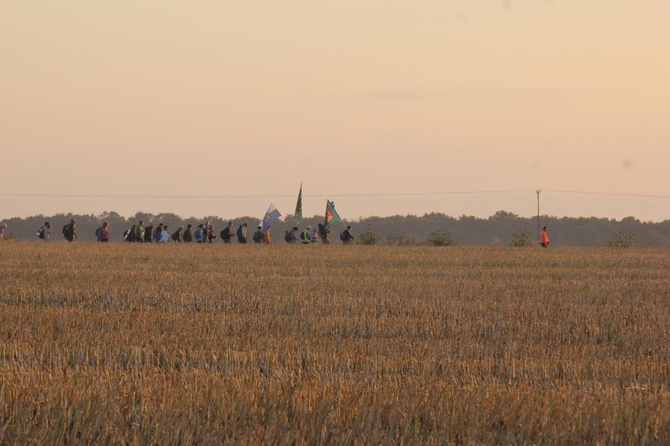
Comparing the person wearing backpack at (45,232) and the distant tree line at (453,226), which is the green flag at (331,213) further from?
the distant tree line at (453,226)

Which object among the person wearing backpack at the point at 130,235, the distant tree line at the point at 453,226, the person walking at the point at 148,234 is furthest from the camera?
the distant tree line at the point at 453,226

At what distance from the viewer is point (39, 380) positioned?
7969 millimetres

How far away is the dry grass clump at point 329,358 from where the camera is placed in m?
6.72

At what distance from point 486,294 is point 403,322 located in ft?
18.4

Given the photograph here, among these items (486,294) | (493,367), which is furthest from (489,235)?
(493,367)

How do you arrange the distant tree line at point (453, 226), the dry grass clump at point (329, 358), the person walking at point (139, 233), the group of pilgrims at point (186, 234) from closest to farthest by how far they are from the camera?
the dry grass clump at point (329, 358) < the group of pilgrims at point (186, 234) < the person walking at point (139, 233) < the distant tree line at point (453, 226)

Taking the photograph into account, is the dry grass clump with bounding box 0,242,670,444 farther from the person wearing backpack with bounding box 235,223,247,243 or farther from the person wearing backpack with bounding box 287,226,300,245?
the person wearing backpack with bounding box 235,223,247,243

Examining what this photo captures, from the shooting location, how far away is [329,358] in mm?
10734

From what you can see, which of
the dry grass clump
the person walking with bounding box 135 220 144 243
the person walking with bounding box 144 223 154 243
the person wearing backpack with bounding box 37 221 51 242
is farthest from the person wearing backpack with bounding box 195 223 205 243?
the dry grass clump

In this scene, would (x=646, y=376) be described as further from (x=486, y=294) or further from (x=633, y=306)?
(x=486, y=294)

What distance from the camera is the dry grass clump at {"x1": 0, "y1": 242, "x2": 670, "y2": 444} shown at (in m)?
6.72

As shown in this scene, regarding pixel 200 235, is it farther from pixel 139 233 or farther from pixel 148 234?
pixel 139 233

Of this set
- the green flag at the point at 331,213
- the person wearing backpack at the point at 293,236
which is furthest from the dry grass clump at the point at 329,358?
the green flag at the point at 331,213

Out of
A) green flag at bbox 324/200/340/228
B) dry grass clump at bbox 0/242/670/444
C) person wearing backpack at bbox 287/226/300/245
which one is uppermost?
green flag at bbox 324/200/340/228
